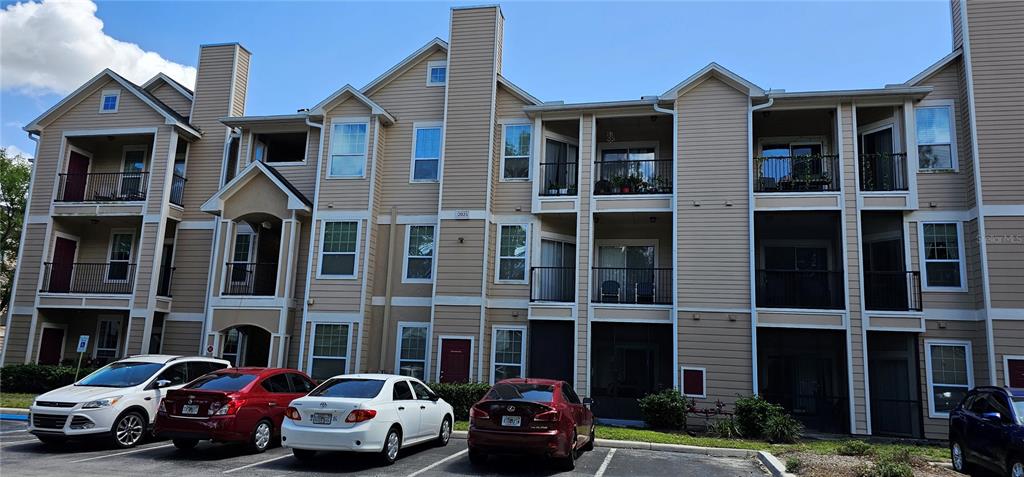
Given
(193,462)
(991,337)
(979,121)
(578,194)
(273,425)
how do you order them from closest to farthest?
(193,462)
(273,425)
(991,337)
(979,121)
(578,194)

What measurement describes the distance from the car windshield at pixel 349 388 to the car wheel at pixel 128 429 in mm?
3732

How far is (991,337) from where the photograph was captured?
16.8 m


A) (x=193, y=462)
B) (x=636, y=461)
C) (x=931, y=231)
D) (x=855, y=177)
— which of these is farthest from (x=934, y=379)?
(x=193, y=462)

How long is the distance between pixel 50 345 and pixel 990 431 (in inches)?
1025

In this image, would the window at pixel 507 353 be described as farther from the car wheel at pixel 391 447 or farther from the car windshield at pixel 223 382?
the car windshield at pixel 223 382

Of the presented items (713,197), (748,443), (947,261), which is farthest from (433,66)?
(947,261)

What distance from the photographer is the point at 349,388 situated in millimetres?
11398

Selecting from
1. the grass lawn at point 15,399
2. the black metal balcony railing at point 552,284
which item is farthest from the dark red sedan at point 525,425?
the grass lawn at point 15,399

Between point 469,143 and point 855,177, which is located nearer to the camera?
point 855,177

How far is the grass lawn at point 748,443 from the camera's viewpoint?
1359 centimetres

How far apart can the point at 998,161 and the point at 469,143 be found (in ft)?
47.1

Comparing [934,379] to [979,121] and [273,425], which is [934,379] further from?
[273,425]

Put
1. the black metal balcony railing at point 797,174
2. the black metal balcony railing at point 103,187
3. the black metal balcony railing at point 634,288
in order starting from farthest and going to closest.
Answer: the black metal balcony railing at point 103,187 < the black metal balcony railing at point 634,288 < the black metal balcony railing at point 797,174

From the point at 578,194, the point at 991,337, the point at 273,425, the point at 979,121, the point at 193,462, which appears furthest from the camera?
the point at 578,194
